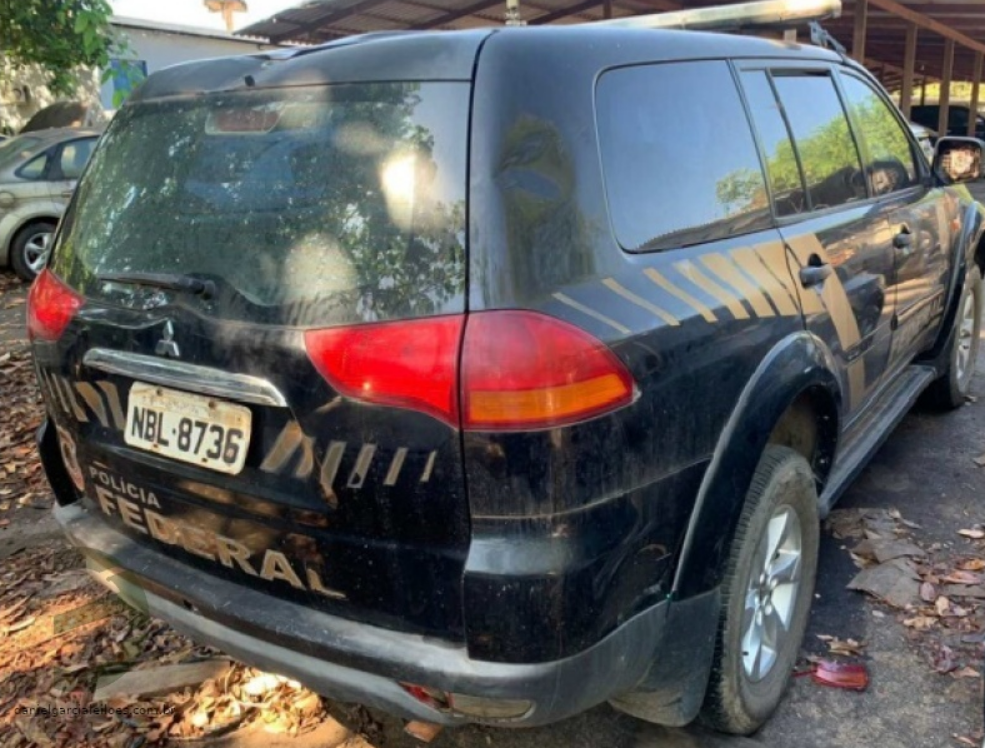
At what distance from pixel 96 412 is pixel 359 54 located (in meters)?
1.16

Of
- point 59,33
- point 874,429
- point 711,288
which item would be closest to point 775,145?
point 711,288

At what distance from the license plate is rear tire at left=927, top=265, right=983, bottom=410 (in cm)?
398

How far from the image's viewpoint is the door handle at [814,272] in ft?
8.35

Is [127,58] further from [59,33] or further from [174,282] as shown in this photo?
[174,282]

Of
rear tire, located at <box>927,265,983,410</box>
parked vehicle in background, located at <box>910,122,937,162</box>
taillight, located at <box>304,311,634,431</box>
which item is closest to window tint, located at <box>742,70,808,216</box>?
taillight, located at <box>304,311,634,431</box>

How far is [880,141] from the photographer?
3.65 m

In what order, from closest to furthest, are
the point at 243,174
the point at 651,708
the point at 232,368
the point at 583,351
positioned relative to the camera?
the point at 583,351 < the point at 232,368 < the point at 243,174 < the point at 651,708

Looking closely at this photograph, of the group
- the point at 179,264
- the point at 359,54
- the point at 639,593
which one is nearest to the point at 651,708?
the point at 639,593

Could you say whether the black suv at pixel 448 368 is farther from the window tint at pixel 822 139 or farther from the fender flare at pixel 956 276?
the fender flare at pixel 956 276

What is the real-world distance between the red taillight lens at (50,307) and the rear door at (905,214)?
288cm

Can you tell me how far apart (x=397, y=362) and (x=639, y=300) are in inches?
21.8

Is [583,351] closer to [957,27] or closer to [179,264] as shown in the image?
[179,264]

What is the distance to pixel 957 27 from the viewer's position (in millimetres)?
18297

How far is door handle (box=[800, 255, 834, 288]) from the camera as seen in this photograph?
2.54 meters
